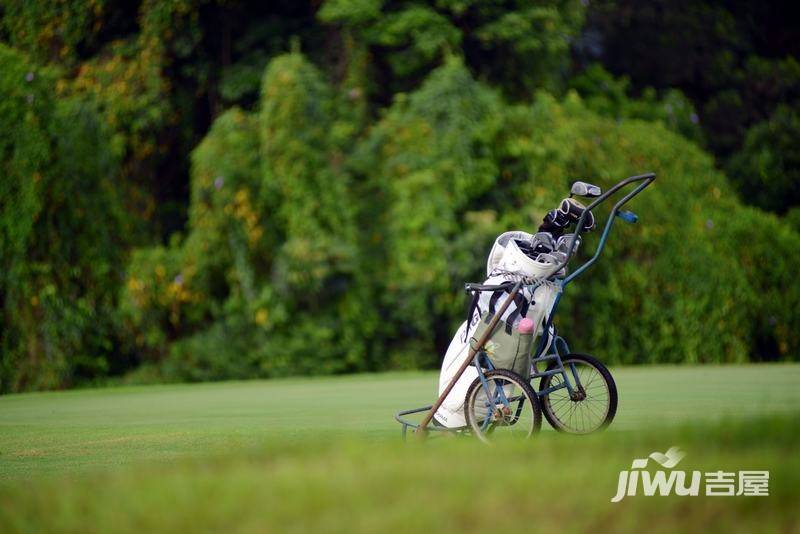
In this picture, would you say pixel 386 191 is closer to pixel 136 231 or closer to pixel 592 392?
pixel 136 231

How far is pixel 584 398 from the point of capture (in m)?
7.93

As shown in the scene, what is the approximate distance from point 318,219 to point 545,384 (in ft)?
43.1

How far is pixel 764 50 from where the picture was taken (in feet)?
117

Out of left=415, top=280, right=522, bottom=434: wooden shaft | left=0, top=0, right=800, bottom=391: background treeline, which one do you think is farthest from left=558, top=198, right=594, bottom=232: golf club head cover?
left=0, top=0, right=800, bottom=391: background treeline

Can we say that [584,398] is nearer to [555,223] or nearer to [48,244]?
[555,223]

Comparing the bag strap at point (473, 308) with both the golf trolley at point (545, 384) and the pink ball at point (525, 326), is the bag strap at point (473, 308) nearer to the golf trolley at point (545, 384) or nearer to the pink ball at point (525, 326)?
the golf trolley at point (545, 384)

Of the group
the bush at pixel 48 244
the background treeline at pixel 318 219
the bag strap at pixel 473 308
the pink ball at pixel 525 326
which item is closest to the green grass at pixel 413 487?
the pink ball at pixel 525 326

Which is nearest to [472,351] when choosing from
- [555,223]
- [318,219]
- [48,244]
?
[555,223]

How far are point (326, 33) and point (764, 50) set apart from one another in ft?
49.8

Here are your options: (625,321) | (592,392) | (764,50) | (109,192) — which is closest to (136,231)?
(109,192)

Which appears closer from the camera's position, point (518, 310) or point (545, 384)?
point (518, 310)

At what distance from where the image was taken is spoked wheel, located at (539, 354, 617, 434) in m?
7.83

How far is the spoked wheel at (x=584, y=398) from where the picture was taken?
7.83 metres

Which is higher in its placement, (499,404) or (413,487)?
(413,487)
